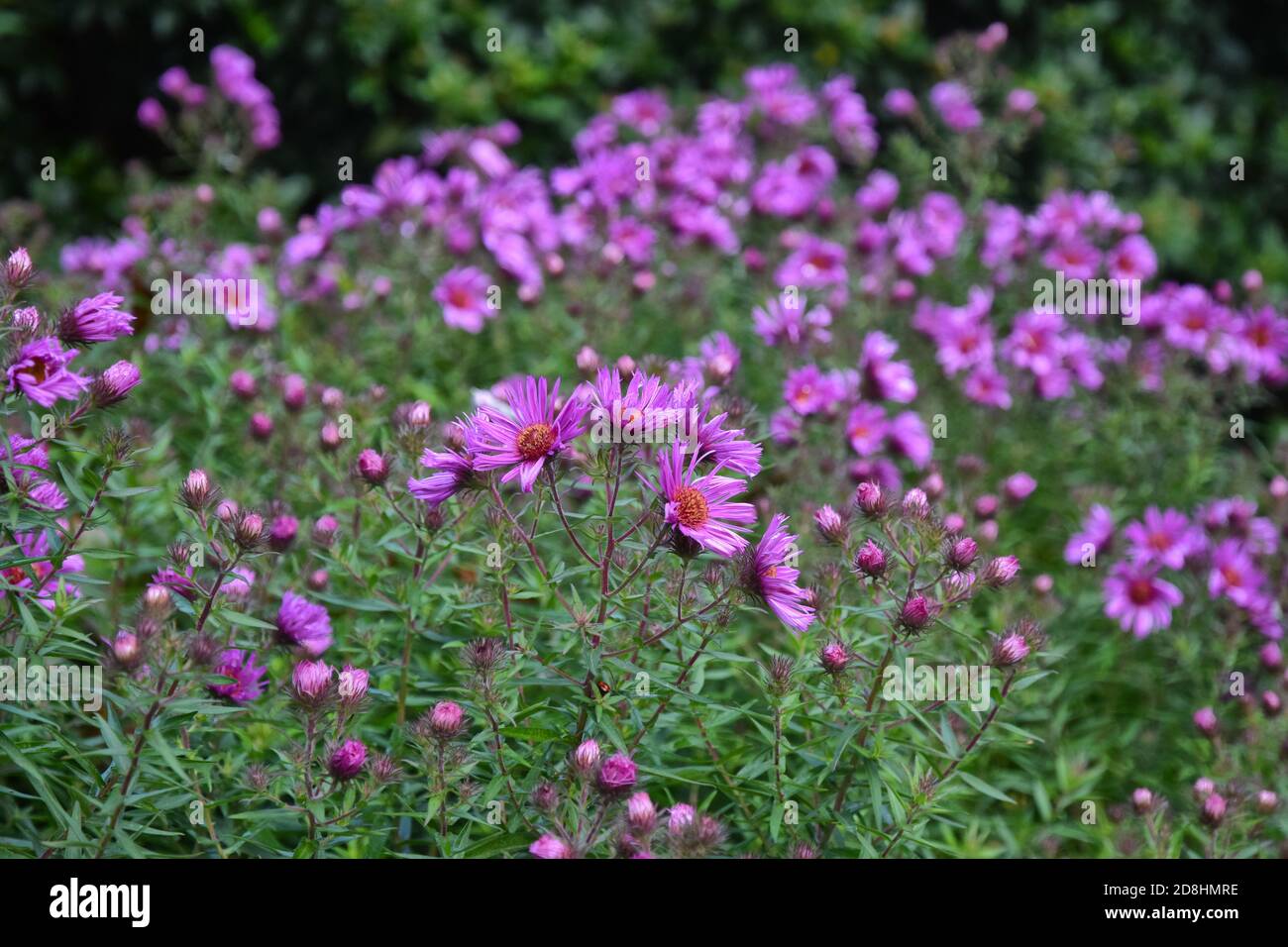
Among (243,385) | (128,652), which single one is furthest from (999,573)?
(243,385)

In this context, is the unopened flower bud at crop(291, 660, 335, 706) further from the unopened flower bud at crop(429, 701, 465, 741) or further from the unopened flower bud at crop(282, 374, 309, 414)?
the unopened flower bud at crop(282, 374, 309, 414)

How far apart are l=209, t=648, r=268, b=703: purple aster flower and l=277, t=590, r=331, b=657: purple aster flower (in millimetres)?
72

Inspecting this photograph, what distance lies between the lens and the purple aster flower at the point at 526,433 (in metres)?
1.81

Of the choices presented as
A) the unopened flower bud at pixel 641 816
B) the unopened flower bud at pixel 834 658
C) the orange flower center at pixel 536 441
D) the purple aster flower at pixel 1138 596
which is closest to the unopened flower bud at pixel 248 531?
the orange flower center at pixel 536 441

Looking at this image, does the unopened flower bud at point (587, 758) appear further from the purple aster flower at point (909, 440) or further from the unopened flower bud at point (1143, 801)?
the purple aster flower at point (909, 440)

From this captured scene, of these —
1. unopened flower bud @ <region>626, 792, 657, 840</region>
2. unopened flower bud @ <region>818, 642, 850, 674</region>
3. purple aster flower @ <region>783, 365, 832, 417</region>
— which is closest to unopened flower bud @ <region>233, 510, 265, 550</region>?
unopened flower bud @ <region>626, 792, 657, 840</region>

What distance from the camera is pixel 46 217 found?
16.4 feet

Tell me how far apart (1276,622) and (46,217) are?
4.58 m

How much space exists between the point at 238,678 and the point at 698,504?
87 cm

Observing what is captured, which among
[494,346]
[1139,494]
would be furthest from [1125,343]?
[494,346]

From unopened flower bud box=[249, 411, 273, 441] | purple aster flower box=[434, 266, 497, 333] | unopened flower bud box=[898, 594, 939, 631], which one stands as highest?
purple aster flower box=[434, 266, 497, 333]

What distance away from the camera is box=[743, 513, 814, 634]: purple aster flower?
1.84 metres

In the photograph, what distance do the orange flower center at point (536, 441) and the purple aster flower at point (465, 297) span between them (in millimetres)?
1744
